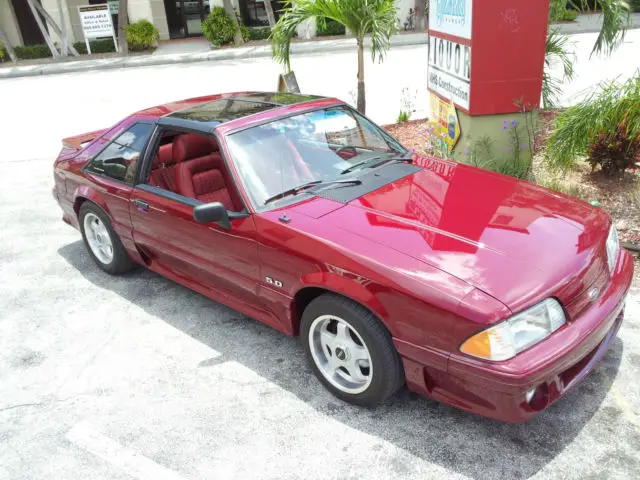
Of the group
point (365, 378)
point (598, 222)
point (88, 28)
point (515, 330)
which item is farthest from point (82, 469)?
point (88, 28)

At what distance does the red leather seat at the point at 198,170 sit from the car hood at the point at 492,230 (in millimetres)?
1139

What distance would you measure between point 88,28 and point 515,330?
21383 mm

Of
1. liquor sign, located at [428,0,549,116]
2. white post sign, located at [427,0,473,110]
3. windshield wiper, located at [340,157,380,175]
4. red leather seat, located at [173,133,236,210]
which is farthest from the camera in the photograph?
white post sign, located at [427,0,473,110]

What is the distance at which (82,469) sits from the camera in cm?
306

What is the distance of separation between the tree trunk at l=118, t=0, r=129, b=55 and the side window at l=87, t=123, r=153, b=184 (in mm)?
17102

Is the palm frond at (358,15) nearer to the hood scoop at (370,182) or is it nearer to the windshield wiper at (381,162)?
the windshield wiper at (381,162)

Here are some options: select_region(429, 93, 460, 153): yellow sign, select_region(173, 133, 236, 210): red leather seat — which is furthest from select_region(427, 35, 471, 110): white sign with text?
select_region(173, 133, 236, 210): red leather seat

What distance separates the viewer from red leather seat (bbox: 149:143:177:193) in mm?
4379

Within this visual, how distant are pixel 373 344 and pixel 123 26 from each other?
20.2 m

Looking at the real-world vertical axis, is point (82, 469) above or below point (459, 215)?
below

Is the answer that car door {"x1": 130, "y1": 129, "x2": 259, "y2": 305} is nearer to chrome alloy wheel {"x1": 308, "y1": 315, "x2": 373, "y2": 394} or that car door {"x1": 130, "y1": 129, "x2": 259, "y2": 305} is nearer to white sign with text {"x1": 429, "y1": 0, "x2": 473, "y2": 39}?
chrome alloy wheel {"x1": 308, "y1": 315, "x2": 373, "y2": 394}

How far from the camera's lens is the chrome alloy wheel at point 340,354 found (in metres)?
3.20

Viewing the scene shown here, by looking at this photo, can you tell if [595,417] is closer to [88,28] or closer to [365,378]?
[365,378]

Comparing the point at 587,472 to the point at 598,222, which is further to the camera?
the point at 598,222
